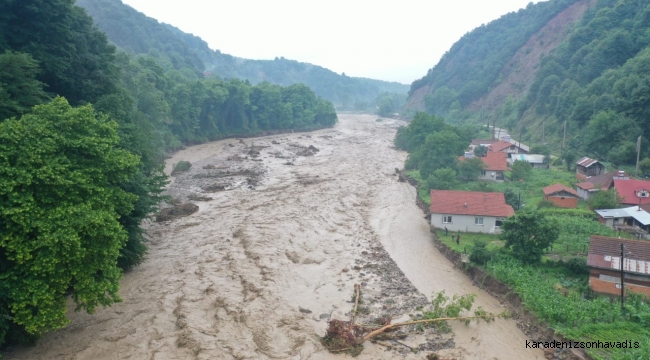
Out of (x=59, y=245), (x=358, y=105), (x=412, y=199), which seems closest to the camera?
(x=59, y=245)

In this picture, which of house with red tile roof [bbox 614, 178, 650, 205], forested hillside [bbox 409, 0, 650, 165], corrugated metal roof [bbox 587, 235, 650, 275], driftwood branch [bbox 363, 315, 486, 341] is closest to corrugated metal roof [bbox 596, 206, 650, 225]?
house with red tile roof [bbox 614, 178, 650, 205]

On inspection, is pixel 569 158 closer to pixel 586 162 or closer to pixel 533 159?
pixel 586 162

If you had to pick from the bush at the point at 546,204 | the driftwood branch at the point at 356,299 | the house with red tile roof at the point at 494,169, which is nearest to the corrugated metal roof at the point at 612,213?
the bush at the point at 546,204

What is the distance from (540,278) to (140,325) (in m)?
17.5

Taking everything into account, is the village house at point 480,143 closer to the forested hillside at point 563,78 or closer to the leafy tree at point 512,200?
the forested hillside at point 563,78

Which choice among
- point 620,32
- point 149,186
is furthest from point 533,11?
point 149,186

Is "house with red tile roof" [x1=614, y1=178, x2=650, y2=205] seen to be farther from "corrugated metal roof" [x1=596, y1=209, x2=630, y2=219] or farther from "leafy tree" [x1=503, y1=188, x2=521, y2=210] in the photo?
"leafy tree" [x1=503, y1=188, x2=521, y2=210]

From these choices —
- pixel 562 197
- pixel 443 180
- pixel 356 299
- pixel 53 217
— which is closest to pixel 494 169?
pixel 443 180

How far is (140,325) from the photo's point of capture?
53.2 ft

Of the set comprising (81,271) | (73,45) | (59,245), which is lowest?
(81,271)

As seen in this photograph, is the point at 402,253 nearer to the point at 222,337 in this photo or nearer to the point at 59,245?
the point at 222,337

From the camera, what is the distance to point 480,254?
21.6 metres

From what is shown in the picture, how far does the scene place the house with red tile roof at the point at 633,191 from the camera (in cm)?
2964

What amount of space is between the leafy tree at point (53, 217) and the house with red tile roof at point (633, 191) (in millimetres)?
32509
